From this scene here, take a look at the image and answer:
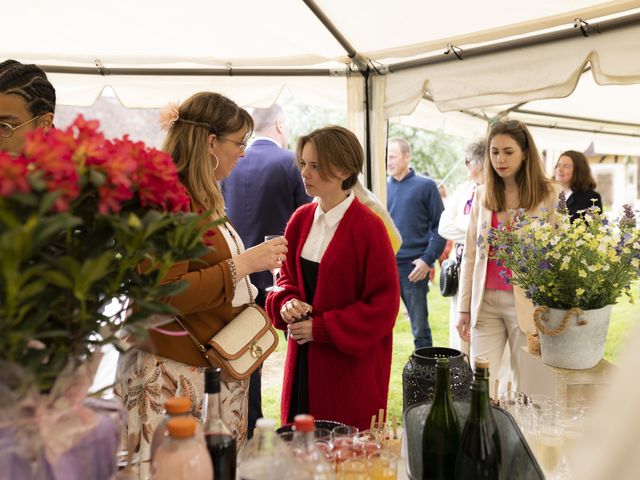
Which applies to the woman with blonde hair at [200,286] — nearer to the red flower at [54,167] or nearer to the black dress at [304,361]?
the black dress at [304,361]

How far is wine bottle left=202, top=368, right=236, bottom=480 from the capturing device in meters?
1.06

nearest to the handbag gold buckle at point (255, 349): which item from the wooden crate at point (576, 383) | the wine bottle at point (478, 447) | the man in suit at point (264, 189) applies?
the wine bottle at point (478, 447)

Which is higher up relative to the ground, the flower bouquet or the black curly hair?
the black curly hair

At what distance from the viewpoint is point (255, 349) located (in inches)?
72.1

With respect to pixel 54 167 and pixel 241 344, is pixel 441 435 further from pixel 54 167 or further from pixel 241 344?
pixel 54 167

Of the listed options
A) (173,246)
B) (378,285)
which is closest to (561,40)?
(378,285)

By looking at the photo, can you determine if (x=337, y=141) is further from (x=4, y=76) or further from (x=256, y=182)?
(x=256, y=182)

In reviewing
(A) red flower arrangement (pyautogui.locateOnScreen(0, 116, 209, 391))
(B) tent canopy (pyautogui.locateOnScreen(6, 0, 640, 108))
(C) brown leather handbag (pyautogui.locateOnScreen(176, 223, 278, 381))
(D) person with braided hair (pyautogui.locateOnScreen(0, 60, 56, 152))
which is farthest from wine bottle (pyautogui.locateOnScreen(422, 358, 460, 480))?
(B) tent canopy (pyautogui.locateOnScreen(6, 0, 640, 108))

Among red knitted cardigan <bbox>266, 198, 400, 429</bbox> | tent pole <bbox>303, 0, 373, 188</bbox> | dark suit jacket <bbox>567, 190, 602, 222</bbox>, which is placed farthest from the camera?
dark suit jacket <bbox>567, 190, 602, 222</bbox>

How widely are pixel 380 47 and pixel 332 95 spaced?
0.51 meters

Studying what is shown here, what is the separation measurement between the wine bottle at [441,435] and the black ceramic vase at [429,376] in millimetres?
224

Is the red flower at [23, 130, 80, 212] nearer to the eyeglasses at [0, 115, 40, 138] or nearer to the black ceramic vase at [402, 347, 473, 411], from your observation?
the eyeglasses at [0, 115, 40, 138]

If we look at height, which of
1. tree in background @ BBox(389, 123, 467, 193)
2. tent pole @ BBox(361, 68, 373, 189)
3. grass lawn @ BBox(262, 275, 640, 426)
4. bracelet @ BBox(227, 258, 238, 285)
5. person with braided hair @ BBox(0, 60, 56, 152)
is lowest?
grass lawn @ BBox(262, 275, 640, 426)

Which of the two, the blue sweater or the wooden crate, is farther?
the blue sweater
